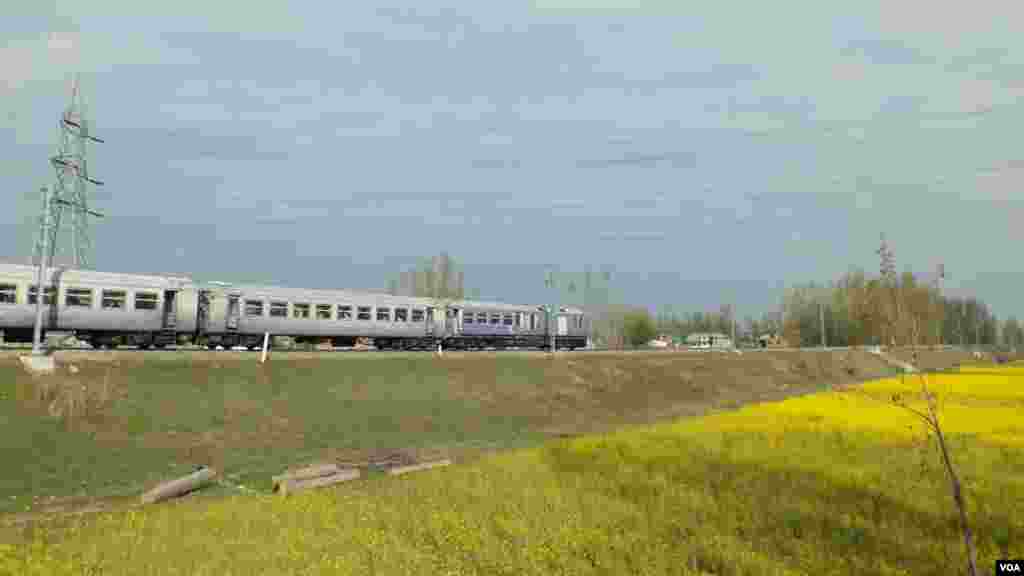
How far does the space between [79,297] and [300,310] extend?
1199cm

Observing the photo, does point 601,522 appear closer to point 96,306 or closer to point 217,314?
point 96,306

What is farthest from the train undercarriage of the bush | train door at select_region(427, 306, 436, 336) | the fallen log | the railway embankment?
the bush

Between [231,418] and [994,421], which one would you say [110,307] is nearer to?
[231,418]

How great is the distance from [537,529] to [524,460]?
740 centimetres

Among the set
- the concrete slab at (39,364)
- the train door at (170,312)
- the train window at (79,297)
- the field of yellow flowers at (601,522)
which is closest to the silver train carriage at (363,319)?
the train door at (170,312)

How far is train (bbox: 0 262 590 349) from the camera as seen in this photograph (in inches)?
1109

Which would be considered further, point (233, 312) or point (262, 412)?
point (233, 312)

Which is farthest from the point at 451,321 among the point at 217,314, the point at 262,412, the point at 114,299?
the point at 262,412

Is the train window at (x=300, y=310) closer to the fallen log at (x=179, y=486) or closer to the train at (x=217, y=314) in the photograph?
the train at (x=217, y=314)

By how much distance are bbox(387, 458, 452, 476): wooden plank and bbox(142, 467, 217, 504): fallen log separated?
4924 millimetres

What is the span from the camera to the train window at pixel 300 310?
38312mm

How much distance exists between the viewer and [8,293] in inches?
1061

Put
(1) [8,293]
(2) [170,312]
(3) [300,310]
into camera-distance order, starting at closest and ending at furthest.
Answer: (1) [8,293]
(2) [170,312]
(3) [300,310]

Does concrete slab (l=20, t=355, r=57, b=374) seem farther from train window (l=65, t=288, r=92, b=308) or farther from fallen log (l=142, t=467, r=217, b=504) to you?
fallen log (l=142, t=467, r=217, b=504)
